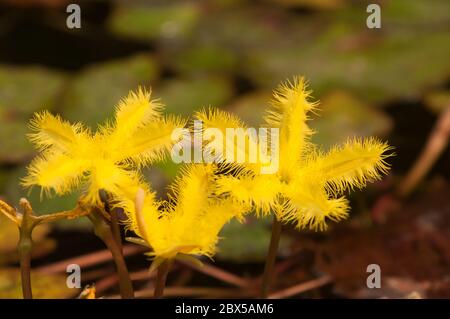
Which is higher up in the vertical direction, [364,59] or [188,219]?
[364,59]

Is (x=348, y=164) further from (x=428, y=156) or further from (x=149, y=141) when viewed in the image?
(x=428, y=156)

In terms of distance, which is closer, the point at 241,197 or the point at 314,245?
the point at 241,197

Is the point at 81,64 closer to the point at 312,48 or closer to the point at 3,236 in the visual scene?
the point at 312,48

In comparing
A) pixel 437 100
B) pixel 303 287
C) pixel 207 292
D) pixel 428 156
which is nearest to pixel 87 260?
pixel 207 292

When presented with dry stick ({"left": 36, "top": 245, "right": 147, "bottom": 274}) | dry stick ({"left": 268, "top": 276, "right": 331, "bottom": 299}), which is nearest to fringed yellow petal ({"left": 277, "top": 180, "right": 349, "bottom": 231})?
dry stick ({"left": 268, "top": 276, "right": 331, "bottom": 299})

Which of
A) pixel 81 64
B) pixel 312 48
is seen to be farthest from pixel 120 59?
pixel 312 48

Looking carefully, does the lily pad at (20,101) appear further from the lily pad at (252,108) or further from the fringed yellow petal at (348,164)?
the fringed yellow petal at (348,164)
